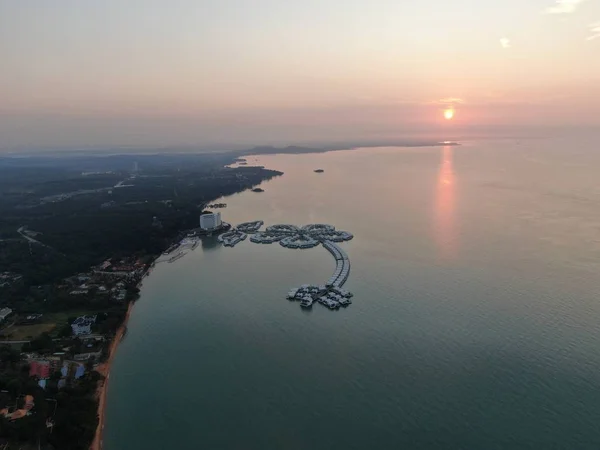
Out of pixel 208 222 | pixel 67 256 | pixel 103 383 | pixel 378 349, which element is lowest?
pixel 103 383

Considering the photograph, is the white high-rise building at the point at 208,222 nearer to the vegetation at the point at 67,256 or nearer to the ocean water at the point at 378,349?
the vegetation at the point at 67,256

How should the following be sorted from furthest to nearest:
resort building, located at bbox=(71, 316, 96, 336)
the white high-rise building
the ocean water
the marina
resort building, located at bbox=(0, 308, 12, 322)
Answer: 1. the white high-rise building
2. the marina
3. resort building, located at bbox=(0, 308, 12, 322)
4. resort building, located at bbox=(71, 316, 96, 336)
5. the ocean water

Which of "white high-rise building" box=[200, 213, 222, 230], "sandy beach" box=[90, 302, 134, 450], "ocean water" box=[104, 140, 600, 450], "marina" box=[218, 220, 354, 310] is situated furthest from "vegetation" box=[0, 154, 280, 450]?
"marina" box=[218, 220, 354, 310]

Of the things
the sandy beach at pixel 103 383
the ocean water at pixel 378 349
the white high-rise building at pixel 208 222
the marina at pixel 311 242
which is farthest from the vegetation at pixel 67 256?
the marina at pixel 311 242

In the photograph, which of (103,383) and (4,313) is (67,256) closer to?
(4,313)

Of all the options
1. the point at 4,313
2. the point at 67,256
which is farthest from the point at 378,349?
the point at 67,256

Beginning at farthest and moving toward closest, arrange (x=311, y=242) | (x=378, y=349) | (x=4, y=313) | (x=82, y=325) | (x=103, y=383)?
(x=311, y=242)
(x=4, y=313)
(x=82, y=325)
(x=378, y=349)
(x=103, y=383)

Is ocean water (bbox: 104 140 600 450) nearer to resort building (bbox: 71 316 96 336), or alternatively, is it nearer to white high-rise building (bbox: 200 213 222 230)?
resort building (bbox: 71 316 96 336)
